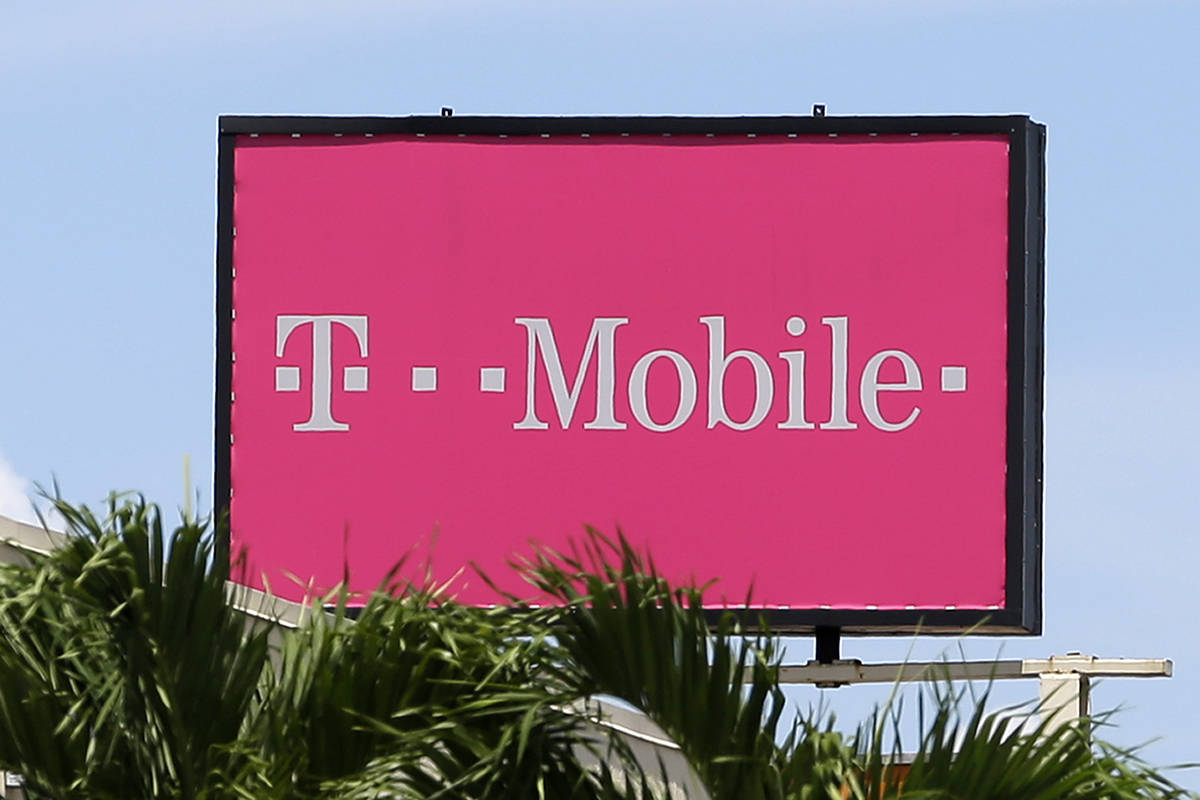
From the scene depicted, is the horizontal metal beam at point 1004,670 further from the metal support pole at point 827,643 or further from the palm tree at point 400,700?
the palm tree at point 400,700

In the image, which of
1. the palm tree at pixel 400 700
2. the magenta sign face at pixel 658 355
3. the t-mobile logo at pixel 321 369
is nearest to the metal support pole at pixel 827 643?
the magenta sign face at pixel 658 355

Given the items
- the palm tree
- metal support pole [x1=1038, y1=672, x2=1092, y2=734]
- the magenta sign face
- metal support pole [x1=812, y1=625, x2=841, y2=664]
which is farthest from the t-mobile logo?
the palm tree

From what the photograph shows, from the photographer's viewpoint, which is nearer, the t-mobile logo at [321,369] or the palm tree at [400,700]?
the palm tree at [400,700]

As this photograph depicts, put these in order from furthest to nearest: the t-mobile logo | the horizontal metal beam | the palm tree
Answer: the t-mobile logo < the horizontal metal beam < the palm tree

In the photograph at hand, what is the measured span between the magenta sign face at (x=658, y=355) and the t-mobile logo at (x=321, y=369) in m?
0.02

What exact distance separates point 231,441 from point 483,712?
38.8 feet

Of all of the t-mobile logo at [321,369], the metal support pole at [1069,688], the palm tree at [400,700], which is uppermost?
the t-mobile logo at [321,369]

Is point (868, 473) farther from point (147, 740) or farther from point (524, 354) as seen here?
point (147, 740)

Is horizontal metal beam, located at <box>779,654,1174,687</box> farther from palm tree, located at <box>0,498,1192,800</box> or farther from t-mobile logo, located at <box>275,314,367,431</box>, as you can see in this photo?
palm tree, located at <box>0,498,1192,800</box>

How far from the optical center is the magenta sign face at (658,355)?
20766mm

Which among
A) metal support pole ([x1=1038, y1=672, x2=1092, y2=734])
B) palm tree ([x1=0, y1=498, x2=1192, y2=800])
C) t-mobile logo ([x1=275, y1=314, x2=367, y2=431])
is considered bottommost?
metal support pole ([x1=1038, y1=672, x2=1092, y2=734])

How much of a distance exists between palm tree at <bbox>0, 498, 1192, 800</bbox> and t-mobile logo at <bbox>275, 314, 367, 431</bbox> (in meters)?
11.0

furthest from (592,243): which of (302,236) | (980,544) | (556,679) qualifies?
(556,679)

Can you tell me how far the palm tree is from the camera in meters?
9.71
